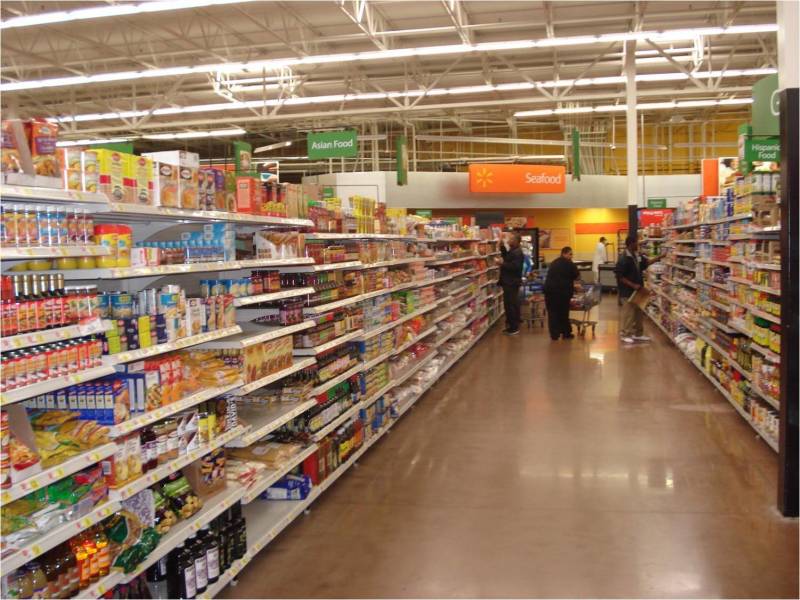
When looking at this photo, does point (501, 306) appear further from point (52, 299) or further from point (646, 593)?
point (52, 299)

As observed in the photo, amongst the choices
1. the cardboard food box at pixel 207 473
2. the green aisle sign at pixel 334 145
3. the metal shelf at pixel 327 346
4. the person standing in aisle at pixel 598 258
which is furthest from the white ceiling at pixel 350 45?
the cardboard food box at pixel 207 473

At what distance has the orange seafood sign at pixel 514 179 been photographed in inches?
767

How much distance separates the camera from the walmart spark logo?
19.5 metres

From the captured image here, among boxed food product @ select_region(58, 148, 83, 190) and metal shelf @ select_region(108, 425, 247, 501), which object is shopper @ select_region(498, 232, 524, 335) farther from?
boxed food product @ select_region(58, 148, 83, 190)

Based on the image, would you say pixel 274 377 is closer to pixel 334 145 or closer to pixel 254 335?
pixel 254 335

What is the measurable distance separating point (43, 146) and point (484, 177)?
17370 mm

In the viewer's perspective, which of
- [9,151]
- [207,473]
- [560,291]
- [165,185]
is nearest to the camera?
[9,151]

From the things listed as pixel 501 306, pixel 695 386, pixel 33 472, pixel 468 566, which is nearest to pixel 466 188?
pixel 501 306

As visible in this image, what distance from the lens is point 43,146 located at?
2746 mm

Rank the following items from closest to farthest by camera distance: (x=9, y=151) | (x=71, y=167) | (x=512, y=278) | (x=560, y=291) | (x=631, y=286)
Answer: (x=9, y=151)
(x=71, y=167)
(x=631, y=286)
(x=560, y=291)
(x=512, y=278)

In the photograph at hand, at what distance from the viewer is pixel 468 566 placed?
3.99m

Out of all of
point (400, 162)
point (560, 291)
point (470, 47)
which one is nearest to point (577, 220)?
point (400, 162)

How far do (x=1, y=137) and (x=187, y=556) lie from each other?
2.06 meters

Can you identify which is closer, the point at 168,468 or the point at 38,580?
the point at 38,580
